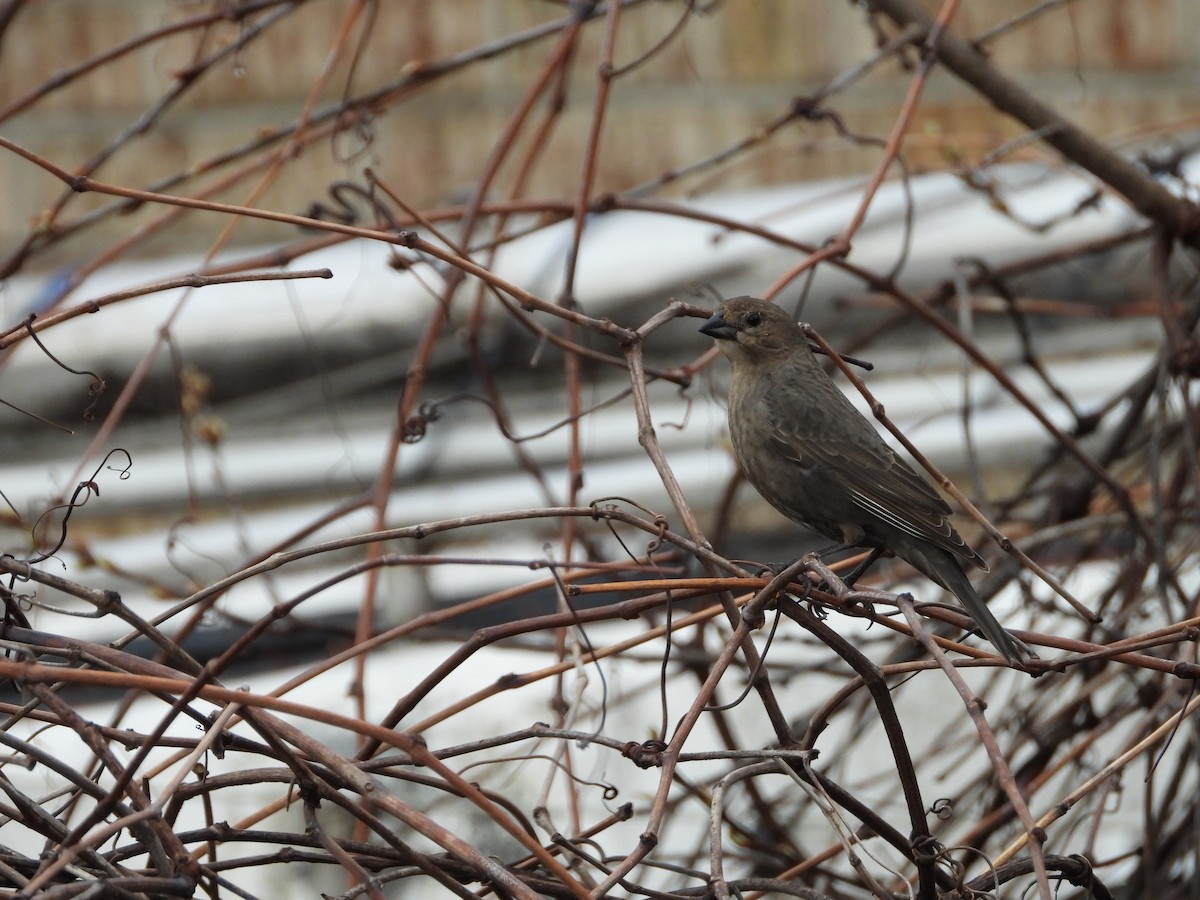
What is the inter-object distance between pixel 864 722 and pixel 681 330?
1.62 meters

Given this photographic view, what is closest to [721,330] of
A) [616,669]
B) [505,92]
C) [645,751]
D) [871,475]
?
[871,475]

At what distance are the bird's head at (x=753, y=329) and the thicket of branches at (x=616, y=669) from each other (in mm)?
224

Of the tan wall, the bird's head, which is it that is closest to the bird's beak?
the bird's head

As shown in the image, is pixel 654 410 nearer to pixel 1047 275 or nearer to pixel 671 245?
pixel 671 245

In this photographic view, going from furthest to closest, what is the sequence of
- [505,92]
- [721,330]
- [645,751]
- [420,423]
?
[505,92] → [721,330] → [420,423] → [645,751]

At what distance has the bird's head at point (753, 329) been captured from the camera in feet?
10.5

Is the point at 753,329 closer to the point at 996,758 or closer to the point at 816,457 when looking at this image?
the point at 816,457

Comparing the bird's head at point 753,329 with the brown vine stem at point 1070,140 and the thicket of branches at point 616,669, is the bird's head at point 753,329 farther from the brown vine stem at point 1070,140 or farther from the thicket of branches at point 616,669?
the brown vine stem at point 1070,140

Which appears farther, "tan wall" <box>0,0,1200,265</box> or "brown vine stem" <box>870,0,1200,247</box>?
"tan wall" <box>0,0,1200,265</box>

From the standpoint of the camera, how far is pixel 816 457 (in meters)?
3.09

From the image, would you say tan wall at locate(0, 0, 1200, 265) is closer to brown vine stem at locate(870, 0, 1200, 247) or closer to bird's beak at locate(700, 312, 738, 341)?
brown vine stem at locate(870, 0, 1200, 247)

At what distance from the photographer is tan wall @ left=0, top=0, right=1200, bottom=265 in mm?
5445

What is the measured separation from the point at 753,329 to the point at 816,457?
1.17 feet

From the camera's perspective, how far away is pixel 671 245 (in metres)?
4.60
